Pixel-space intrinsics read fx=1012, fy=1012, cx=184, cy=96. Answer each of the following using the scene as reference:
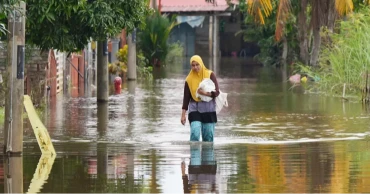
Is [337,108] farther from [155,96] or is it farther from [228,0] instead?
[228,0]

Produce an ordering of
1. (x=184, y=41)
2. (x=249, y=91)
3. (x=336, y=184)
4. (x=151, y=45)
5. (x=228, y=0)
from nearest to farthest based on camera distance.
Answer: (x=336, y=184) → (x=249, y=91) → (x=151, y=45) → (x=228, y=0) → (x=184, y=41)

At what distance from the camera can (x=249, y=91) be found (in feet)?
96.2

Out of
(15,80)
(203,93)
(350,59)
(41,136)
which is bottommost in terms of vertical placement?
(41,136)

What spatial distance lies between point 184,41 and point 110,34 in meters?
42.9

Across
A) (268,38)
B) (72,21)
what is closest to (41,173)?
(72,21)

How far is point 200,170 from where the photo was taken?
12.4 meters

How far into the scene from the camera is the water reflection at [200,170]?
432 inches

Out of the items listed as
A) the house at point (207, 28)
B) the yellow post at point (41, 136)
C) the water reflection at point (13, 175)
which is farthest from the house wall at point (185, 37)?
the water reflection at point (13, 175)

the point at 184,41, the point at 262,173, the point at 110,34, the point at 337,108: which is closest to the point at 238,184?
the point at 262,173

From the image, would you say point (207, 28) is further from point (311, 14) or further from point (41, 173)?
point (41, 173)

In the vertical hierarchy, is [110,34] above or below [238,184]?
above

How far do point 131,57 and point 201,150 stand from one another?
1833 cm

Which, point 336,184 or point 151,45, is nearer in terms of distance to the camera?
point 336,184

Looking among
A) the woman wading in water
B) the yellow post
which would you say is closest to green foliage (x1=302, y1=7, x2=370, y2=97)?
the woman wading in water
